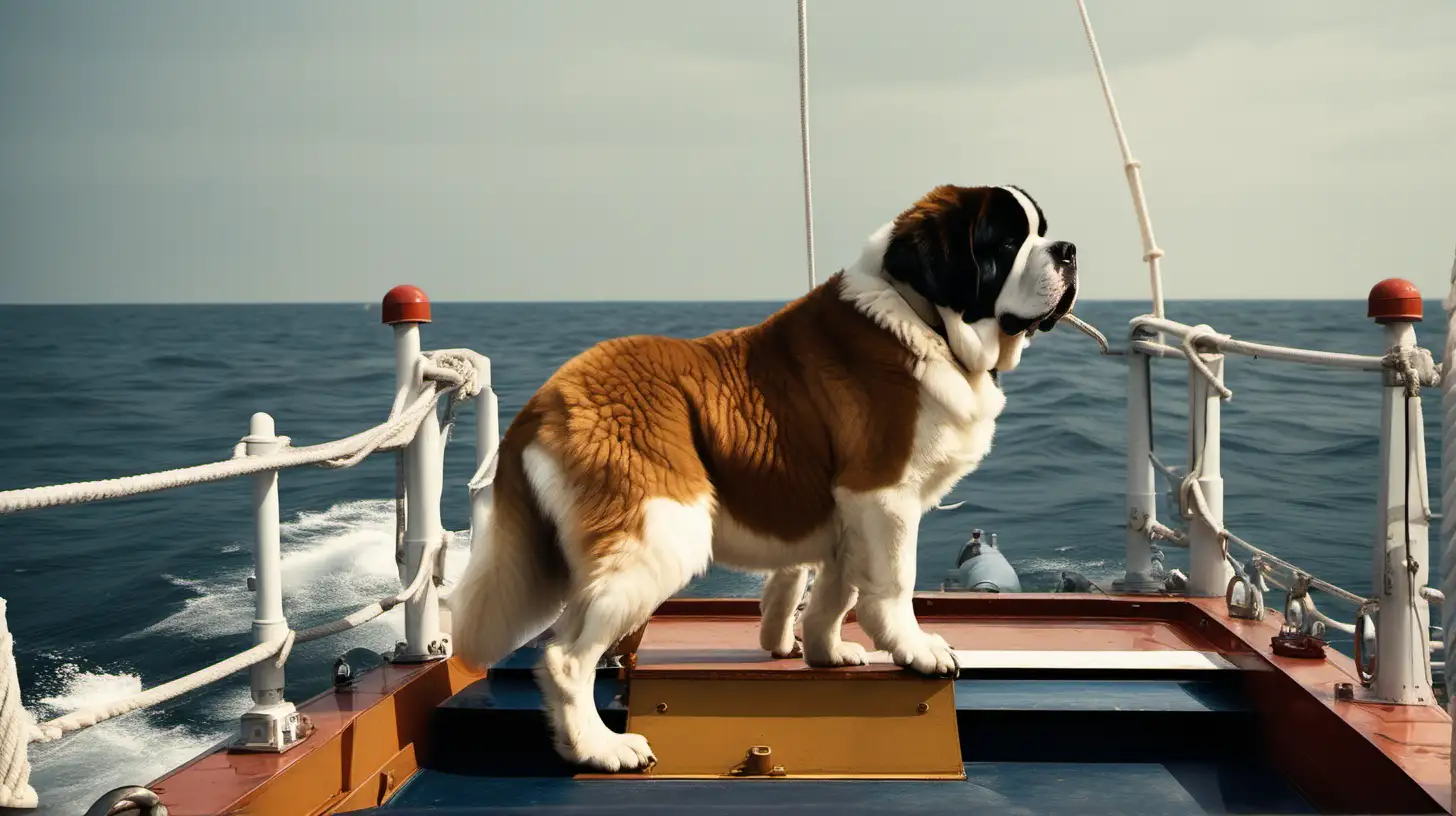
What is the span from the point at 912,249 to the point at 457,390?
1.39m

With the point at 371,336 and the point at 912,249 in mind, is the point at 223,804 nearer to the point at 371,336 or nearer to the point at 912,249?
the point at 912,249

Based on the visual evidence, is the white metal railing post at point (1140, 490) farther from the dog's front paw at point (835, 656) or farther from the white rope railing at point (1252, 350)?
the dog's front paw at point (835, 656)

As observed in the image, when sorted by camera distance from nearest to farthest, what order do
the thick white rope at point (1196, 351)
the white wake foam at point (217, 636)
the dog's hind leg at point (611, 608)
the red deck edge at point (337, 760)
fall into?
1. the red deck edge at point (337, 760)
2. the dog's hind leg at point (611, 608)
3. the thick white rope at point (1196, 351)
4. the white wake foam at point (217, 636)

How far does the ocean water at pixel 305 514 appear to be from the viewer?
834 cm

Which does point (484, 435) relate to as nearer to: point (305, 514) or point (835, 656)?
point (835, 656)

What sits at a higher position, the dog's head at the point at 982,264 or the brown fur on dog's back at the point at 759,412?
the dog's head at the point at 982,264

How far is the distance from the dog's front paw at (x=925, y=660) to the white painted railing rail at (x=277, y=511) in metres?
1.30

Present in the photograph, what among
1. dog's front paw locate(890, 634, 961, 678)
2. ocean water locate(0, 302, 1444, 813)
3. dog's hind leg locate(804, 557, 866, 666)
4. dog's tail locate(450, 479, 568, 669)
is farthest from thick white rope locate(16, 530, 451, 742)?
ocean water locate(0, 302, 1444, 813)

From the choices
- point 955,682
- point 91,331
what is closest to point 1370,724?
point 955,682

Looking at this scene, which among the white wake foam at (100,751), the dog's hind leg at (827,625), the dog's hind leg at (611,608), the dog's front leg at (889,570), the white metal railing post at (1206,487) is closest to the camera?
the dog's hind leg at (611,608)

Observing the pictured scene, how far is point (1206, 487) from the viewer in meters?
4.43

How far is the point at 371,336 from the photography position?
47.8m

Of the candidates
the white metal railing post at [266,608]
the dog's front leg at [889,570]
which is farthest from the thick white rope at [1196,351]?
the white metal railing post at [266,608]

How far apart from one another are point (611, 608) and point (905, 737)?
2.74ft
